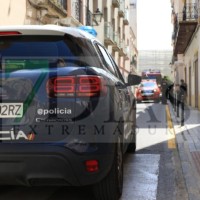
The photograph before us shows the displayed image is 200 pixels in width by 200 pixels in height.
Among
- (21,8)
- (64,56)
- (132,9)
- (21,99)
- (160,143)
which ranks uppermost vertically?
(132,9)

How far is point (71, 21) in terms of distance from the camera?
61.2 ft

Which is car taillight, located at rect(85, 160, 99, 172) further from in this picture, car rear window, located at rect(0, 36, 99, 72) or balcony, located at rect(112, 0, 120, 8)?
balcony, located at rect(112, 0, 120, 8)

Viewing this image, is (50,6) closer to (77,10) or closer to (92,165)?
(77,10)

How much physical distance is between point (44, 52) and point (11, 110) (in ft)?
2.40

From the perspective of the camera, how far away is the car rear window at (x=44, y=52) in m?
4.30

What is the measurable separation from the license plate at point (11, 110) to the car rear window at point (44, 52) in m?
0.42

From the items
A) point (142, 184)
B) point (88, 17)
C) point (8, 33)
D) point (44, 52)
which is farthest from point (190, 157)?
point (88, 17)

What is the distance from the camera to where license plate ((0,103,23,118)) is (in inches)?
159

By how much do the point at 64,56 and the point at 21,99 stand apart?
2.09 feet

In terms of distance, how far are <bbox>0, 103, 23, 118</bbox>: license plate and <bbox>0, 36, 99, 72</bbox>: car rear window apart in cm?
42

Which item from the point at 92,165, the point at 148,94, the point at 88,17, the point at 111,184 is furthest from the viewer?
Result: the point at 148,94

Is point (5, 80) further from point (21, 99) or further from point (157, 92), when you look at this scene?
point (157, 92)

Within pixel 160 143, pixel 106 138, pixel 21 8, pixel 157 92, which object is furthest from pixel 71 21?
pixel 157 92

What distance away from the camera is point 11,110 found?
4.04m
